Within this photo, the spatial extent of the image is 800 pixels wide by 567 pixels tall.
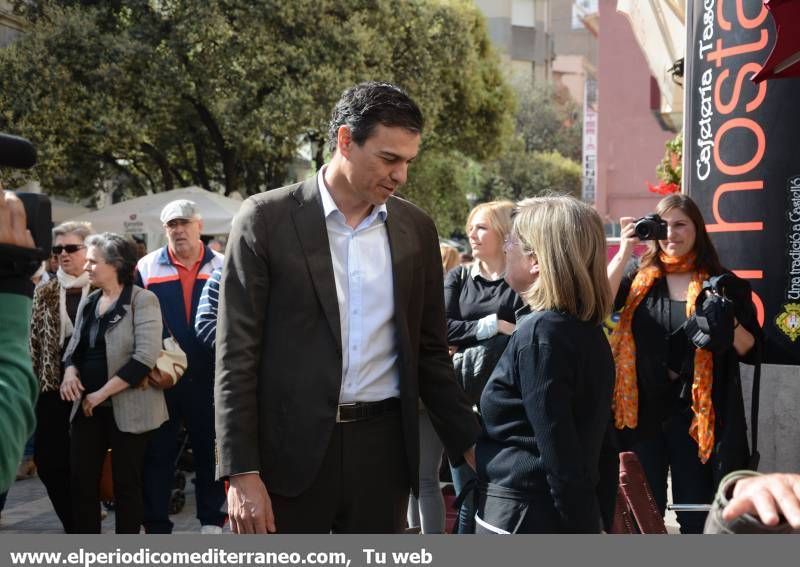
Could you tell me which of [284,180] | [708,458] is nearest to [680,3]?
[708,458]

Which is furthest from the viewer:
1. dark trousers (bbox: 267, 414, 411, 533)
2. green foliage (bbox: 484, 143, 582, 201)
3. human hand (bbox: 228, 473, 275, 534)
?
green foliage (bbox: 484, 143, 582, 201)

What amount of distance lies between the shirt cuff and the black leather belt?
6.55 feet

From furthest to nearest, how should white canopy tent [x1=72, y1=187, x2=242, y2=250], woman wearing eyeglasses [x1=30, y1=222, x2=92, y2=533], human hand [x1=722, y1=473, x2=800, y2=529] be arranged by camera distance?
white canopy tent [x1=72, y1=187, x2=242, y2=250] → woman wearing eyeglasses [x1=30, y1=222, x2=92, y2=533] → human hand [x1=722, y1=473, x2=800, y2=529]

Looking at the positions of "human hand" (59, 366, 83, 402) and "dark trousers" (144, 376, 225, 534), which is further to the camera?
"dark trousers" (144, 376, 225, 534)

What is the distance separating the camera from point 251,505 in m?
2.97

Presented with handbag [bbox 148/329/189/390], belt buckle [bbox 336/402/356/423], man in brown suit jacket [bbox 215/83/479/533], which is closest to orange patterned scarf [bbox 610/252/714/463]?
man in brown suit jacket [bbox 215/83/479/533]

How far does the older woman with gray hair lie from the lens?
5.84 metres

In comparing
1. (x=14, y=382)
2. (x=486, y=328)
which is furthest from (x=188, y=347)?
(x=14, y=382)

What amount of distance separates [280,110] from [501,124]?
26.9 ft

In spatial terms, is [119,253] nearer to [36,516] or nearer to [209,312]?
[209,312]

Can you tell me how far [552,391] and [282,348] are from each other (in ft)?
2.72

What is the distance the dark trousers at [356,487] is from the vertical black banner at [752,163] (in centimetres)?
332

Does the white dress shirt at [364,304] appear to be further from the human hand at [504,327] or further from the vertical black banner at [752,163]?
the vertical black banner at [752,163]

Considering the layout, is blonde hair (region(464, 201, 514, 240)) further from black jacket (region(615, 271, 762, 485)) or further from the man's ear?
the man's ear
